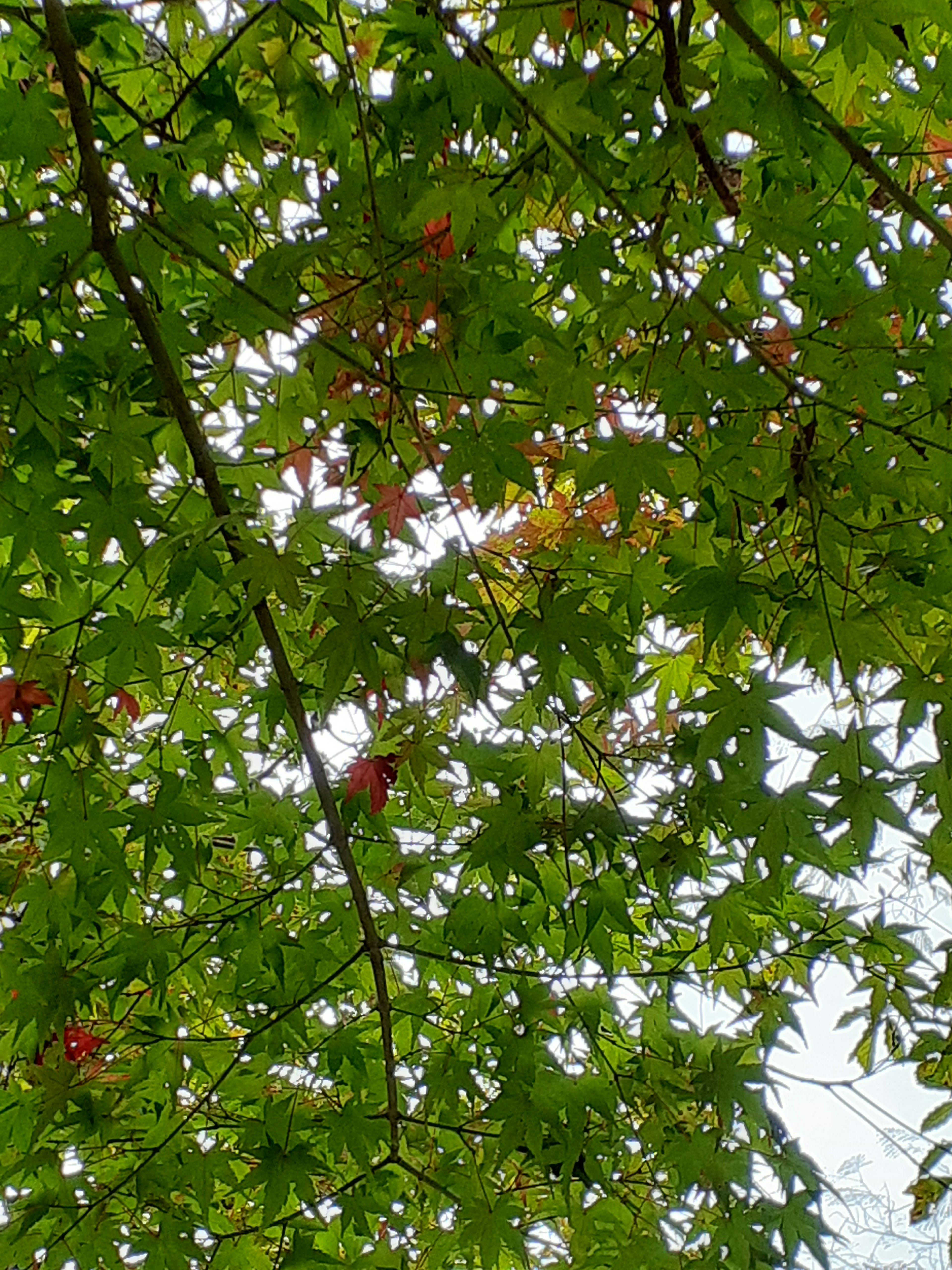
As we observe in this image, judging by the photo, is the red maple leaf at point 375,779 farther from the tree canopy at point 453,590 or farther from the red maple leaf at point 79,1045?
the red maple leaf at point 79,1045

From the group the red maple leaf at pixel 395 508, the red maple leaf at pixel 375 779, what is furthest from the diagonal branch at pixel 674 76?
the red maple leaf at pixel 375 779

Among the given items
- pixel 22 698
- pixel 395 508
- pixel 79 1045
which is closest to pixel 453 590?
pixel 395 508

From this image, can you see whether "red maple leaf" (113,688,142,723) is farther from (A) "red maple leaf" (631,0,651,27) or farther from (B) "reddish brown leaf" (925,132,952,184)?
(B) "reddish brown leaf" (925,132,952,184)

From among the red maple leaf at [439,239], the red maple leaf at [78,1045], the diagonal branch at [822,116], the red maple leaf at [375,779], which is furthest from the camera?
the red maple leaf at [78,1045]

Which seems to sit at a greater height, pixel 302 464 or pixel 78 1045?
pixel 302 464

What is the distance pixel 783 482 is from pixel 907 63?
1.33ft

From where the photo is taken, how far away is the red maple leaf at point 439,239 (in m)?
0.97

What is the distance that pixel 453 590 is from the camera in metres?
0.96

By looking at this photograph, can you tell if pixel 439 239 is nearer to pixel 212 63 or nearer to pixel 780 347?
pixel 212 63

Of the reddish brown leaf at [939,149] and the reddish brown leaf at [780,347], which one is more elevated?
the reddish brown leaf at [939,149]

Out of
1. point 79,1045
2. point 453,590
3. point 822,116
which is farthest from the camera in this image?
point 79,1045

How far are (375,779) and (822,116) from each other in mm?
707

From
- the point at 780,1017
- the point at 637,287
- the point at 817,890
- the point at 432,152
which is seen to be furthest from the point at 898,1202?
the point at 432,152

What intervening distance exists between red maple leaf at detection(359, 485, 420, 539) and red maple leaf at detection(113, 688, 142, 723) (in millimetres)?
298
